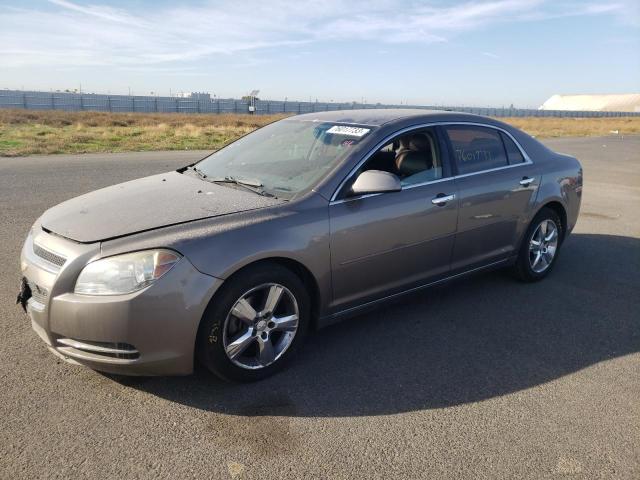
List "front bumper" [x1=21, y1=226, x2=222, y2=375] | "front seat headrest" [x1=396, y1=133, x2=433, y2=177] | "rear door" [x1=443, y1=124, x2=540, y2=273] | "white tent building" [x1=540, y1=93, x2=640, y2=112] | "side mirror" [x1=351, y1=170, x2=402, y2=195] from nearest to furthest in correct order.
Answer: "front bumper" [x1=21, y1=226, x2=222, y2=375]
"side mirror" [x1=351, y1=170, x2=402, y2=195]
"front seat headrest" [x1=396, y1=133, x2=433, y2=177]
"rear door" [x1=443, y1=124, x2=540, y2=273]
"white tent building" [x1=540, y1=93, x2=640, y2=112]

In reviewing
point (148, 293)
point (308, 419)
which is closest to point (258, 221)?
point (148, 293)

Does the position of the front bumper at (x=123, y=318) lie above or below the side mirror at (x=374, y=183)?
below

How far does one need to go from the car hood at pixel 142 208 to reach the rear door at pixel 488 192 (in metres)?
1.72

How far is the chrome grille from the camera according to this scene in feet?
9.55

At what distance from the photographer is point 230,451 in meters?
2.62

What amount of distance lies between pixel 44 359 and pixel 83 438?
988 millimetres

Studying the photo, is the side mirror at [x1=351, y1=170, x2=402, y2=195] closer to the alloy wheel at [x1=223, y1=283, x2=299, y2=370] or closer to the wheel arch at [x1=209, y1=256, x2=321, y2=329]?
the wheel arch at [x1=209, y1=256, x2=321, y2=329]

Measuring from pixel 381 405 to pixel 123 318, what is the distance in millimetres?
1508

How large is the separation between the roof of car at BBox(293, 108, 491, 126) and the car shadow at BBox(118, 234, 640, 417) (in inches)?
56.2

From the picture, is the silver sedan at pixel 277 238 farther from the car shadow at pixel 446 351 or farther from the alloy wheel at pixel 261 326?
the car shadow at pixel 446 351

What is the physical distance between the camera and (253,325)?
10.5 ft

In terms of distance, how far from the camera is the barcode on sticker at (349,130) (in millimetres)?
3943

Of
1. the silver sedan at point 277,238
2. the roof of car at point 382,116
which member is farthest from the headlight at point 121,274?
the roof of car at point 382,116

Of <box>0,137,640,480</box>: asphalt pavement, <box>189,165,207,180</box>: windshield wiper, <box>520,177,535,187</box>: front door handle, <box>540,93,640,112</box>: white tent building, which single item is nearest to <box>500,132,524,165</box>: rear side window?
<box>520,177,535,187</box>: front door handle
